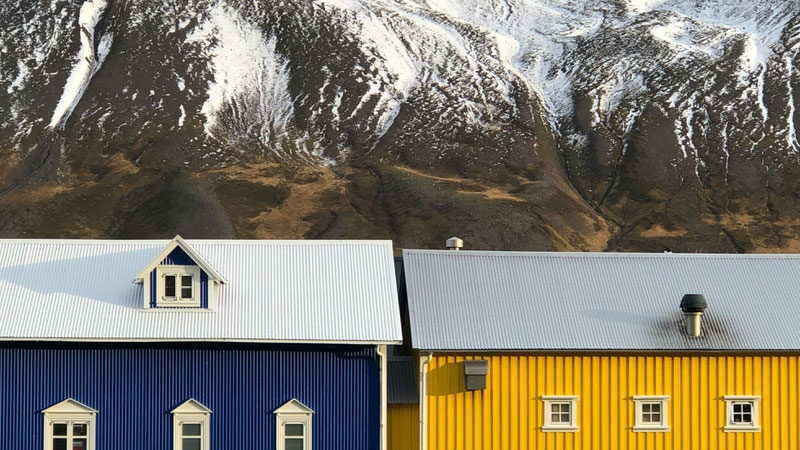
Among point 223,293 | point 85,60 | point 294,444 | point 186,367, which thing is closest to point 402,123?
point 85,60

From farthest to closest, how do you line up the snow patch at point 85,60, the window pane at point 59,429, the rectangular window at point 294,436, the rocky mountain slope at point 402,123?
1. the snow patch at point 85,60
2. the rocky mountain slope at point 402,123
3. the rectangular window at point 294,436
4. the window pane at point 59,429

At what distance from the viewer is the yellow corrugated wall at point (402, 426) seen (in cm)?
2861

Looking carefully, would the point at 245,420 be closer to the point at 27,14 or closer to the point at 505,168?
the point at 505,168

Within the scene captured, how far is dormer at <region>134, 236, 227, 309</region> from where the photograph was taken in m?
27.9

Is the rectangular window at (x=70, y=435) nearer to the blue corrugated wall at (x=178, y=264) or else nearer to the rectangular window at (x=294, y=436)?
the blue corrugated wall at (x=178, y=264)

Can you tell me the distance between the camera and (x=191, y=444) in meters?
27.3

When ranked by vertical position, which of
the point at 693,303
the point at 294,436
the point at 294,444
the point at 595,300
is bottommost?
the point at 294,444

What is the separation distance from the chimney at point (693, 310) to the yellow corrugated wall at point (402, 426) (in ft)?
24.9

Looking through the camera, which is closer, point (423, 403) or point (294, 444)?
point (294, 444)

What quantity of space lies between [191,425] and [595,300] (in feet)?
37.7

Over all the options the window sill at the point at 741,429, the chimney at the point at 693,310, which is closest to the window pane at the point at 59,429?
the chimney at the point at 693,310

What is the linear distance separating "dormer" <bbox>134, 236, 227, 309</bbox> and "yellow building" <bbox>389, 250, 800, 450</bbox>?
17.9 feet

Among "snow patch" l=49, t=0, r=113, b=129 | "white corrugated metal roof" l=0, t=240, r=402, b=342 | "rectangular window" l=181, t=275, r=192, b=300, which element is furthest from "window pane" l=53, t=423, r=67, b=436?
"snow patch" l=49, t=0, r=113, b=129

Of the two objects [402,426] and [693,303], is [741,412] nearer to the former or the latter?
[693,303]
